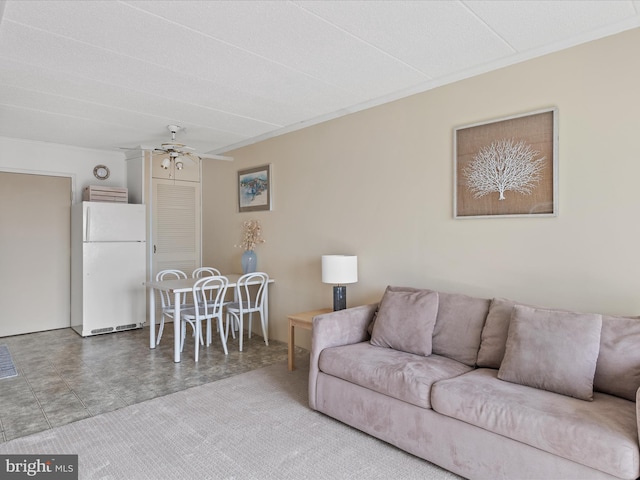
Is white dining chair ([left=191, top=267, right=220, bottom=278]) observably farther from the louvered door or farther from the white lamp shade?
the white lamp shade

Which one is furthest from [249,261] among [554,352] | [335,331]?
[554,352]

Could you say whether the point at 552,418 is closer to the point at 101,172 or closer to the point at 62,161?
the point at 101,172

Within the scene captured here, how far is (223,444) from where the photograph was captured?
8.16ft

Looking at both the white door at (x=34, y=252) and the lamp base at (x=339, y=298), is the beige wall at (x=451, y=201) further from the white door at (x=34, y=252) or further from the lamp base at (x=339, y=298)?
the white door at (x=34, y=252)

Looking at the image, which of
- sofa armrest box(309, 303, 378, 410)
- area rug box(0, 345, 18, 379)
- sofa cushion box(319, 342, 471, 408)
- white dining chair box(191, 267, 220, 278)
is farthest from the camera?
white dining chair box(191, 267, 220, 278)

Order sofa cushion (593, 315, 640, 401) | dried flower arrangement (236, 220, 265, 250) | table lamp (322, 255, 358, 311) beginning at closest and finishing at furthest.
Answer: sofa cushion (593, 315, 640, 401)
table lamp (322, 255, 358, 311)
dried flower arrangement (236, 220, 265, 250)

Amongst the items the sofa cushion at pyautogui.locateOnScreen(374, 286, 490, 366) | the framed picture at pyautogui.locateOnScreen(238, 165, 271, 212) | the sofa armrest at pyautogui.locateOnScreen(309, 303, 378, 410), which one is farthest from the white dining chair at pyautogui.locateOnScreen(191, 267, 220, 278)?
the sofa cushion at pyautogui.locateOnScreen(374, 286, 490, 366)

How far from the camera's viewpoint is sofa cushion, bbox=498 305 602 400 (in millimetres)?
2076

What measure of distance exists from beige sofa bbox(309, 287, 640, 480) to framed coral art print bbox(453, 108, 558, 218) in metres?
0.71

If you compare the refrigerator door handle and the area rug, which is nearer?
the area rug

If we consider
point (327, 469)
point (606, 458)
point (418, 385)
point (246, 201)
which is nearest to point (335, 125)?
point (246, 201)

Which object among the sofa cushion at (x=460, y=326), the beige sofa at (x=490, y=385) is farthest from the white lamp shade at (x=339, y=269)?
the sofa cushion at (x=460, y=326)

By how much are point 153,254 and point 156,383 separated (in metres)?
2.76

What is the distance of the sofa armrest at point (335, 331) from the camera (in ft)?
9.64
